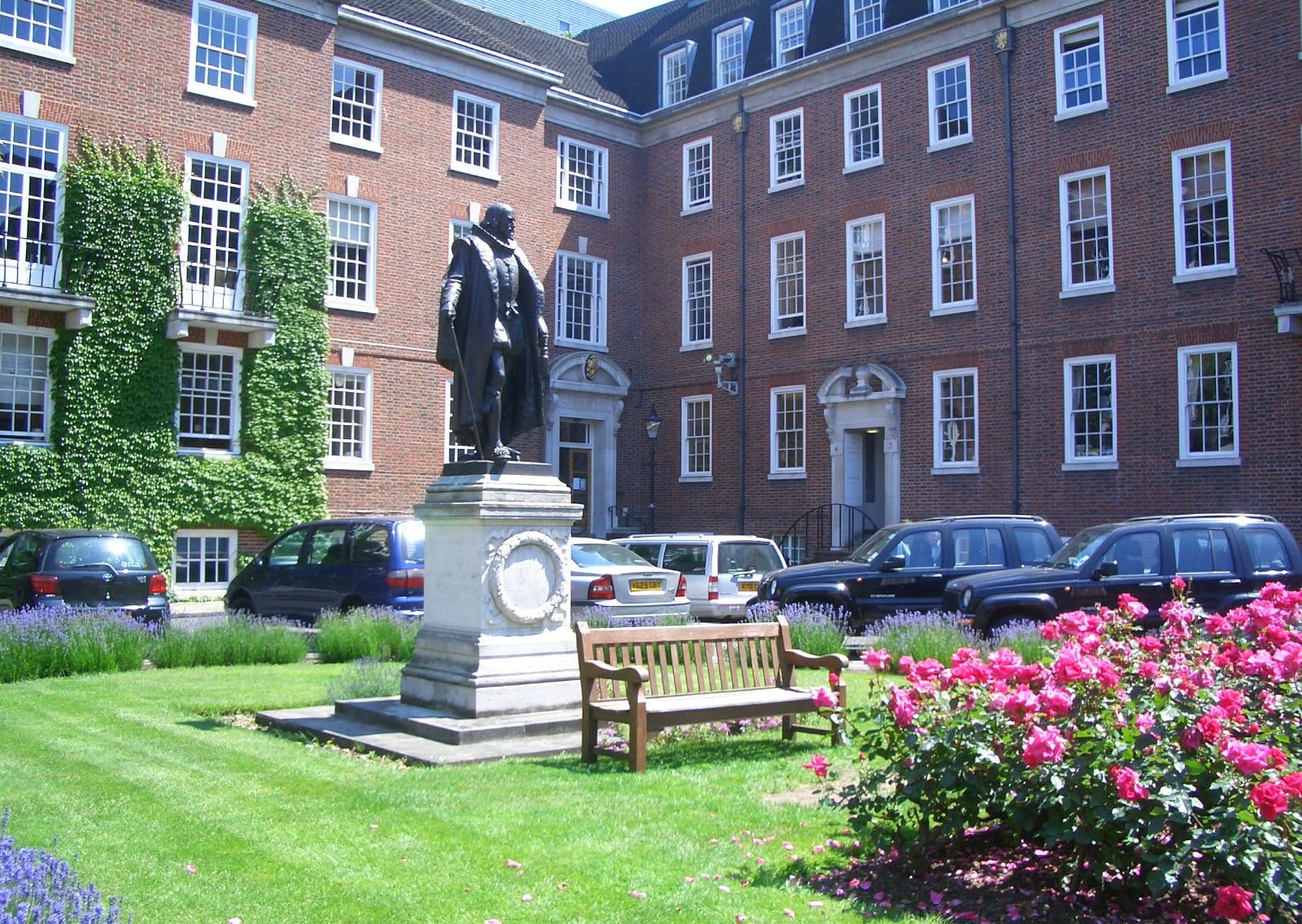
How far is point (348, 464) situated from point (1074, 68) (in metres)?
17.1

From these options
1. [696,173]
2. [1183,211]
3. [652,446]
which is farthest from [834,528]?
[696,173]

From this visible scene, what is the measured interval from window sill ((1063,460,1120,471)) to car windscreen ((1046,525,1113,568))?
27.1 ft

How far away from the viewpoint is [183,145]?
75.9 feet

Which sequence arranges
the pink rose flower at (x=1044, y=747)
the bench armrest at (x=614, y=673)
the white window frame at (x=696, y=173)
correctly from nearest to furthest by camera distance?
the pink rose flower at (x=1044, y=747)
the bench armrest at (x=614, y=673)
the white window frame at (x=696, y=173)

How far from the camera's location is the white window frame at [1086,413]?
22453 mm

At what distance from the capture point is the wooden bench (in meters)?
7.63

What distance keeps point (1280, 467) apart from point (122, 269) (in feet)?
68.7

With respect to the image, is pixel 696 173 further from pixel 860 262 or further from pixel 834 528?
pixel 834 528

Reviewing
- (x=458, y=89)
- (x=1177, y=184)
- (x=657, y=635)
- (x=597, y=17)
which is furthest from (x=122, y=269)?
(x=597, y=17)

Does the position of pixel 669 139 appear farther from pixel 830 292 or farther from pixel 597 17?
pixel 597 17

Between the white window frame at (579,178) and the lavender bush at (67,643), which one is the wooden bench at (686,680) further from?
the white window frame at (579,178)

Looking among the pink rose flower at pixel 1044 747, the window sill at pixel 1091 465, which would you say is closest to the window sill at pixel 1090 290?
the window sill at pixel 1091 465

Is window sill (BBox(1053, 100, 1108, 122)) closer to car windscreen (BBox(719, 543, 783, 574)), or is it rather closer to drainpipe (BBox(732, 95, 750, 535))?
drainpipe (BBox(732, 95, 750, 535))

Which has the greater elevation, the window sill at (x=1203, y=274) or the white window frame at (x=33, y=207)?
the white window frame at (x=33, y=207)
